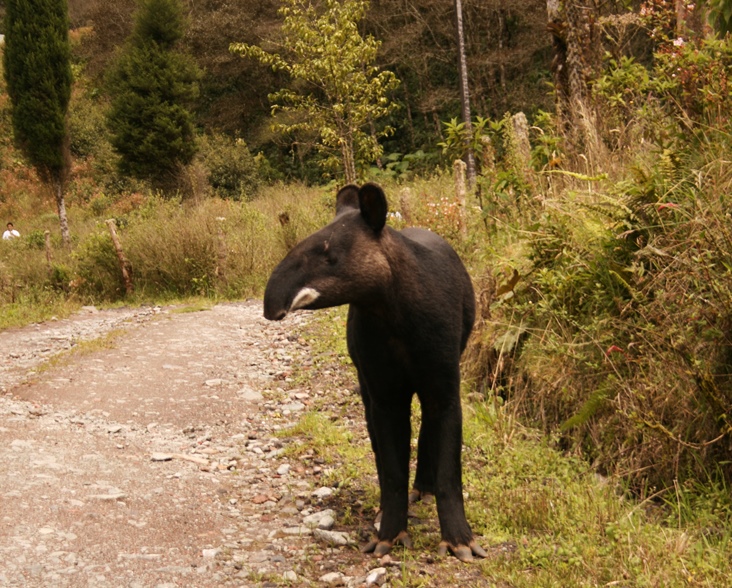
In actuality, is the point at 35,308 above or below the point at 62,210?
below

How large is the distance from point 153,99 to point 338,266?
1060 inches

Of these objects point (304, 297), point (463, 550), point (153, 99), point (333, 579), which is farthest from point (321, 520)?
point (153, 99)

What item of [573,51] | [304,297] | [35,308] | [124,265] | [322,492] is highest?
[573,51]

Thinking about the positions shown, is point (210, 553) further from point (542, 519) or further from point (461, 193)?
point (461, 193)

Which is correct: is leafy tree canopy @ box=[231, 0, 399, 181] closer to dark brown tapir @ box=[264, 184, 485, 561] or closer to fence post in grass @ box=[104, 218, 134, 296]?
fence post in grass @ box=[104, 218, 134, 296]

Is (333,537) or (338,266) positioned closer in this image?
(338,266)

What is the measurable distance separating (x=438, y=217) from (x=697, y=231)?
24.6ft

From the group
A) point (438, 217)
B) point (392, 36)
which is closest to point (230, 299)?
point (438, 217)

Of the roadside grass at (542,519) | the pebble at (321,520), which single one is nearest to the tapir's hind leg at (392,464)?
the roadside grass at (542,519)

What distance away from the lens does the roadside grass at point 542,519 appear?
4.02m

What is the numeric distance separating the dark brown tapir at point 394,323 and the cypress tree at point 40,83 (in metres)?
19.8

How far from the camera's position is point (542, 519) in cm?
469

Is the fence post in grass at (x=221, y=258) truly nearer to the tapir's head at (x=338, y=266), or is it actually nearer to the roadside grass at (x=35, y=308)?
the roadside grass at (x=35, y=308)

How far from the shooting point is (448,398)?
174 inches
